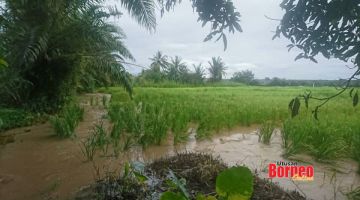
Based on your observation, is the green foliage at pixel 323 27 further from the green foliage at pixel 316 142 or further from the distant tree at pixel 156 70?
the distant tree at pixel 156 70

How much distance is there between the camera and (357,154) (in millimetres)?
Result: 3359

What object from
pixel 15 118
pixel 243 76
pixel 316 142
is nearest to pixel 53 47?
pixel 15 118

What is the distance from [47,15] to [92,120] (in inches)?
92.0

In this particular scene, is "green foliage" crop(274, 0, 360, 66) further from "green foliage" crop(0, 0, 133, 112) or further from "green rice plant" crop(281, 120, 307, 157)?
"green foliage" crop(0, 0, 133, 112)

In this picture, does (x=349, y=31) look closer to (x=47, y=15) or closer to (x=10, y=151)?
(x=10, y=151)

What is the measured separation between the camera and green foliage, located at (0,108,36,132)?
16.8 feet

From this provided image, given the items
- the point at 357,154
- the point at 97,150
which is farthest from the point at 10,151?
the point at 357,154

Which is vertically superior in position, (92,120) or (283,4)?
(283,4)

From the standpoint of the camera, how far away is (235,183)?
0.92 meters

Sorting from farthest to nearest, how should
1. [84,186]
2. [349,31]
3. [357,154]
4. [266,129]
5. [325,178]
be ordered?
[266,129] < [357,154] < [325,178] < [84,186] < [349,31]

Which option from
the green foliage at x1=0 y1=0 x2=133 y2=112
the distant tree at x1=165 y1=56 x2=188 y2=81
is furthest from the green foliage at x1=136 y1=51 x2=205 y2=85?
the green foliage at x1=0 y1=0 x2=133 y2=112

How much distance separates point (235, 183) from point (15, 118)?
5468 mm

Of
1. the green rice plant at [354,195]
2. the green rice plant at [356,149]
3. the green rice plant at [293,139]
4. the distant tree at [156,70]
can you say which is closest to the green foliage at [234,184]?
the green rice plant at [354,195]

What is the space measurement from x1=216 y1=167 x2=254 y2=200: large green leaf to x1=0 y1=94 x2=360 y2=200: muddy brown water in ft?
5.93
